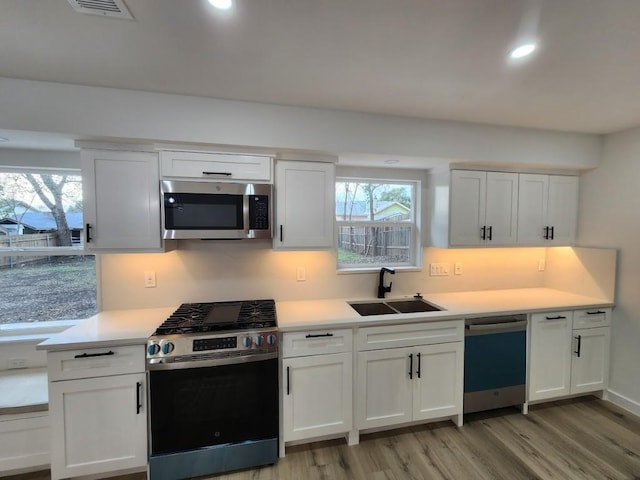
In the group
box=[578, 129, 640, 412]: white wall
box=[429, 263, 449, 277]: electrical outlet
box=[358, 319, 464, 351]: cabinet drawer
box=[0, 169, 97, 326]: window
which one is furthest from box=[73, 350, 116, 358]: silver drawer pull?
box=[578, 129, 640, 412]: white wall

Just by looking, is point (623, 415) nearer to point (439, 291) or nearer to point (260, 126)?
point (439, 291)

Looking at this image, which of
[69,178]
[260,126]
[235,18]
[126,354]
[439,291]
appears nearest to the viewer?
[235,18]

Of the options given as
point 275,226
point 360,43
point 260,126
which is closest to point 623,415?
point 275,226

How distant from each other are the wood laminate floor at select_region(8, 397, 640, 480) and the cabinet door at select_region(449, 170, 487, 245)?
1.56 m

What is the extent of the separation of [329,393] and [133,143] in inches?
88.1

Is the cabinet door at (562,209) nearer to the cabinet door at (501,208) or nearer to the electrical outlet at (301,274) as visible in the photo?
the cabinet door at (501,208)

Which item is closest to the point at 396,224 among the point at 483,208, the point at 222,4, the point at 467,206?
the point at 467,206

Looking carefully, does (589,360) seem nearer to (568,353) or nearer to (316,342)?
(568,353)

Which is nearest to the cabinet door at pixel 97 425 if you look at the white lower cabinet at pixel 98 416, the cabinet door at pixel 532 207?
the white lower cabinet at pixel 98 416

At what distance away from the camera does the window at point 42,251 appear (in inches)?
90.7

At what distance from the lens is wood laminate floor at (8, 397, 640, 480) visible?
6.26ft

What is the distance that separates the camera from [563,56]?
4.82 ft

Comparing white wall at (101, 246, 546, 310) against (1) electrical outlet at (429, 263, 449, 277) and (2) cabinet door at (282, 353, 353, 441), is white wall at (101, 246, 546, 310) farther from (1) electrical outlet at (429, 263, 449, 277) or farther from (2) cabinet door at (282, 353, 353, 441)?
(2) cabinet door at (282, 353, 353, 441)

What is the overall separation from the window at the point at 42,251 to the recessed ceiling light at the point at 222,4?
2.06 metres
